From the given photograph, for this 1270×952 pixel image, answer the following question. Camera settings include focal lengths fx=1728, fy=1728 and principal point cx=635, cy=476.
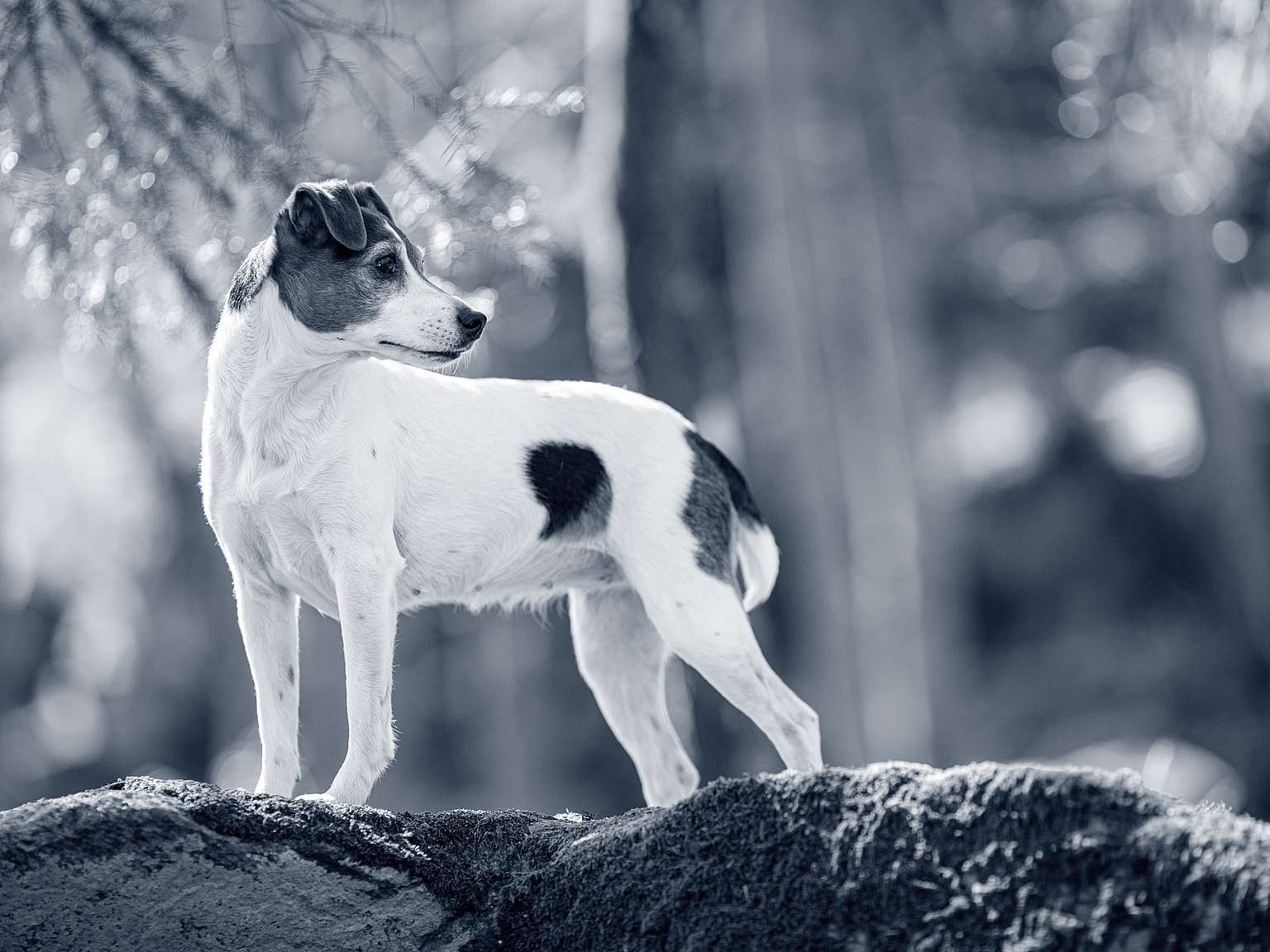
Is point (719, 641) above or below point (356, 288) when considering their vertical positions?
below

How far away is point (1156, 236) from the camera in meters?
27.2

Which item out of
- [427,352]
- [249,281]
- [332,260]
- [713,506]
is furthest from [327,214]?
[713,506]

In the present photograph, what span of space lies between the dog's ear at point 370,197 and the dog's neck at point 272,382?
38cm

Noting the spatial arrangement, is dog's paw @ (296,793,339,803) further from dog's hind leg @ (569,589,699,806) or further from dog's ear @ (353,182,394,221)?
dog's ear @ (353,182,394,221)

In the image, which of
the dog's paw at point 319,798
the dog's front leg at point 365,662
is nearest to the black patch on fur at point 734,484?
the dog's front leg at point 365,662

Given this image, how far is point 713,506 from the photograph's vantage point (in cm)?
585

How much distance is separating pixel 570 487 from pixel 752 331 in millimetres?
11221

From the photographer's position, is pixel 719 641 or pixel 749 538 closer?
pixel 719 641

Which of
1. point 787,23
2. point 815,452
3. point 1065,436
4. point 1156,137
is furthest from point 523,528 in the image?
point 1065,436

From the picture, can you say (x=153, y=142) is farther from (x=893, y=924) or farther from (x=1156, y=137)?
(x=1156, y=137)

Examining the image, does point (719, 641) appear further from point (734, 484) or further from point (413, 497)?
point (413, 497)

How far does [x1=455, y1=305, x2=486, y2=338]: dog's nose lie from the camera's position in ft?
A: 16.6

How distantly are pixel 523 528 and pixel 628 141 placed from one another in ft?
18.4

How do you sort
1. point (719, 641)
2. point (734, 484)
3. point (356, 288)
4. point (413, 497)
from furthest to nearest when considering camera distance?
point (734, 484)
point (719, 641)
point (413, 497)
point (356, 288)
